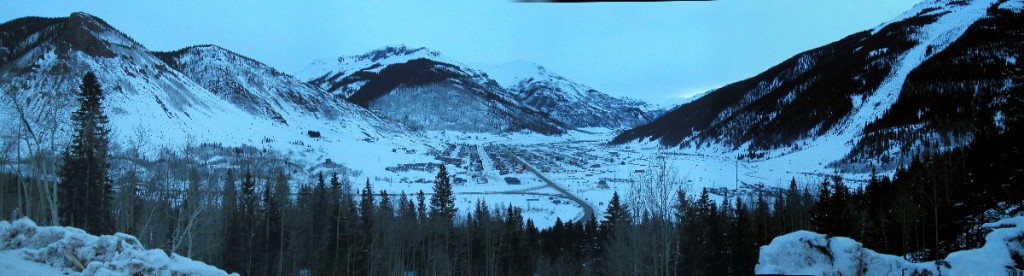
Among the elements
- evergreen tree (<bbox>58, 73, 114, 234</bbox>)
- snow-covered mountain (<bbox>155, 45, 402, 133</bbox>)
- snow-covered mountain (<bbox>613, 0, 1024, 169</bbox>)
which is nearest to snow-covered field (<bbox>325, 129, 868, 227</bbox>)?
snow-covered mountain (<bbox>613, 0, 1024, 169</bbox>)

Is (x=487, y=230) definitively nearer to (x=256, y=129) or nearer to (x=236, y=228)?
(x=236, y=228)

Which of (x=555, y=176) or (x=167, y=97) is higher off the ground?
(x=167, y=97)

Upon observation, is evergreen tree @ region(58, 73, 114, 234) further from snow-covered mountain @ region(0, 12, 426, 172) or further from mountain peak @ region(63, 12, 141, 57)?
mountain peak @ region(63, 12, 141, 57)

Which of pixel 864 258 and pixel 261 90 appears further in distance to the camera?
pixel 261 90

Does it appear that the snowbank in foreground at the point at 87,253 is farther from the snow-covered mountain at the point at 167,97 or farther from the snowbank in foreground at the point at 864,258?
the snow-covered mountain at the point at 167,97

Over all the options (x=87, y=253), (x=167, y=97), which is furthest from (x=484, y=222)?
(x=167, y=97)

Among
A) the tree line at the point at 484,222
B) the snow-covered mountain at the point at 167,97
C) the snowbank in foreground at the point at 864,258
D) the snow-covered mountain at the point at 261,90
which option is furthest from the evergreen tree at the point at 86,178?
the snow-covered mountain at the point at 261,90

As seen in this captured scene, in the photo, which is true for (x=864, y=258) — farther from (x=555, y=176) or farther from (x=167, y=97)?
(x=167, y=97)
